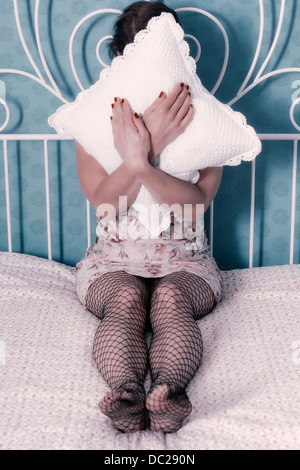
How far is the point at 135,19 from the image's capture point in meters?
1.27

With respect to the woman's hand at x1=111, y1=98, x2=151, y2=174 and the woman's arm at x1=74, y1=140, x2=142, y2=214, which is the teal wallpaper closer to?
the woman's arm at x1=74, y1=140, x2=142, y2=214

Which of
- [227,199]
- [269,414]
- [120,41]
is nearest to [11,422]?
[269,414]

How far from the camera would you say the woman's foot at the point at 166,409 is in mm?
852

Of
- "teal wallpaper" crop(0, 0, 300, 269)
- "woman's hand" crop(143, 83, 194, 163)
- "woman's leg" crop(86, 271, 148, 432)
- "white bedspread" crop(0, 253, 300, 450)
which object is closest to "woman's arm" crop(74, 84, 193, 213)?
"woman's hand" crop(143, 83, 194, 163)

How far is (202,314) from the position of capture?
4.10 ft

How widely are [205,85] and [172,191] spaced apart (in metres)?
0.59

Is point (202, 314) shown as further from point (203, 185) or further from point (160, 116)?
point (160, 116)

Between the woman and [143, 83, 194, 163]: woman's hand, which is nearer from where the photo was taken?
the woman

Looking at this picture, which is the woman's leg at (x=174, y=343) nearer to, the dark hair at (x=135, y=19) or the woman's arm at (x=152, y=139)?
the woman's arm at (x=152, y=139)

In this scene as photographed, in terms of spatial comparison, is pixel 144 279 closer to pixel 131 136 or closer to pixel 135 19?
pixel 131 136

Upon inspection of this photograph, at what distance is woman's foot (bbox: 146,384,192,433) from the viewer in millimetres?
852

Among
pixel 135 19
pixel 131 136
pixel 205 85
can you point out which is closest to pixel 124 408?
pixel 131 136

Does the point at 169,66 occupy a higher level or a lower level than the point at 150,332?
higher

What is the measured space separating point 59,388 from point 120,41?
827 millimetres
